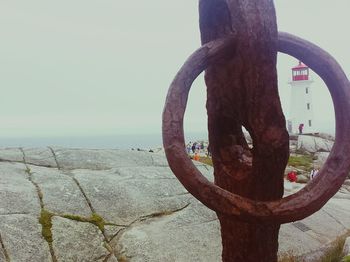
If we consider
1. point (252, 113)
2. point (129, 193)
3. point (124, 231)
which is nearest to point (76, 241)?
point (124, 231)

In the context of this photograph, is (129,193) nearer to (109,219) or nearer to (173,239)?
(109,219)

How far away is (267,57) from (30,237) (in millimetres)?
7280

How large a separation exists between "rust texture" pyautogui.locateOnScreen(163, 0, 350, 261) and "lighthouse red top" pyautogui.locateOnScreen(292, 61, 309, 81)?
5706cm

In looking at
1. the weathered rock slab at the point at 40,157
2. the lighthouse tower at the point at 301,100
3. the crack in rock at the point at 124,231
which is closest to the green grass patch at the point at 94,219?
the crack in rock at the point at 124,231

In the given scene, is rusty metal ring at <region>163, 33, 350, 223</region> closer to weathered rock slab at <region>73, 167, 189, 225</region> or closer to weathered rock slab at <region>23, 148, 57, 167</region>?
weathered rock slab at <region>73, 167, 189, 225</region>

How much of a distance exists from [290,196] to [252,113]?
580 mm

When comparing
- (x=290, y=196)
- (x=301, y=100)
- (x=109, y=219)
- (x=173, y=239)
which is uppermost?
(x=301, y=100)

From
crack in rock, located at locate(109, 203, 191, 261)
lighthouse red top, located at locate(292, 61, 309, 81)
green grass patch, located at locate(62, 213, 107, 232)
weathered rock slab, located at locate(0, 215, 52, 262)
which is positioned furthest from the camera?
lighthouse red top, located at locate(292, 61, 309, 81)

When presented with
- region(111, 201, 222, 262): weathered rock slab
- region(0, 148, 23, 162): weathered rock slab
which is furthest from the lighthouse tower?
region(111, 201, 222, 262): weathered rock slab

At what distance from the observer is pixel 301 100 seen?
5747 cm

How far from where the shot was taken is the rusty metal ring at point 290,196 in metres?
2.50

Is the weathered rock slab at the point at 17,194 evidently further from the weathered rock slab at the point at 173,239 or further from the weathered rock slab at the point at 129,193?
the weathered rock slab at the point at 173,239

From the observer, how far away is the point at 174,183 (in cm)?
1267

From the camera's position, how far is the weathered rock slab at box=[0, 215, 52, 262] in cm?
800
